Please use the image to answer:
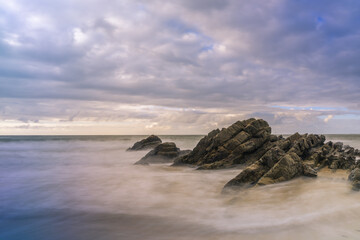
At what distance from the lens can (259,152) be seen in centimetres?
2117

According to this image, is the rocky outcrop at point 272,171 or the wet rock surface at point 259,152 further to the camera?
the wet rock surface at point 259,152

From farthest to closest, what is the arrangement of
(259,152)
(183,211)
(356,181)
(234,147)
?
1. (259,152)
2. (234,147)
3. (356,181)
4. (183,211)

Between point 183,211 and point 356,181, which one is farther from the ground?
point 356,181

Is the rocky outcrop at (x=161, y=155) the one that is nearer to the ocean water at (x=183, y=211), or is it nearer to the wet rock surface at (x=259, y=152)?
the wet rock surface at (x=259, y=152)

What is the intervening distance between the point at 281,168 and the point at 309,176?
177 cm

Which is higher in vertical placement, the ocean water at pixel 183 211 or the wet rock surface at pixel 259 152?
the wet rock surface at pixel 259 152

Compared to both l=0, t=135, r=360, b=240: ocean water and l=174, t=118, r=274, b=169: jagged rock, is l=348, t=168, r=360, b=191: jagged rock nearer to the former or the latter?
l=0, t=135, r=360, b=240: ocean water

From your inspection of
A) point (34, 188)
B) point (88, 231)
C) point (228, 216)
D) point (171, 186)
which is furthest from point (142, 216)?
point (34, 188)

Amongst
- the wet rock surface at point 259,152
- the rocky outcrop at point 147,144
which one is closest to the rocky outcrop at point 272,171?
the wet rock surface at point 259,152

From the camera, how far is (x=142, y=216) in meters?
9.36

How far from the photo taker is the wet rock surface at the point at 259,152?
13812 mm

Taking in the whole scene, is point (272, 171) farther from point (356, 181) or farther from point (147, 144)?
point (147, 144)

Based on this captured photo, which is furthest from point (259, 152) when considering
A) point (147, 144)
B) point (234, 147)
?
point (147, 144)

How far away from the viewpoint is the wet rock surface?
13.8 meters
